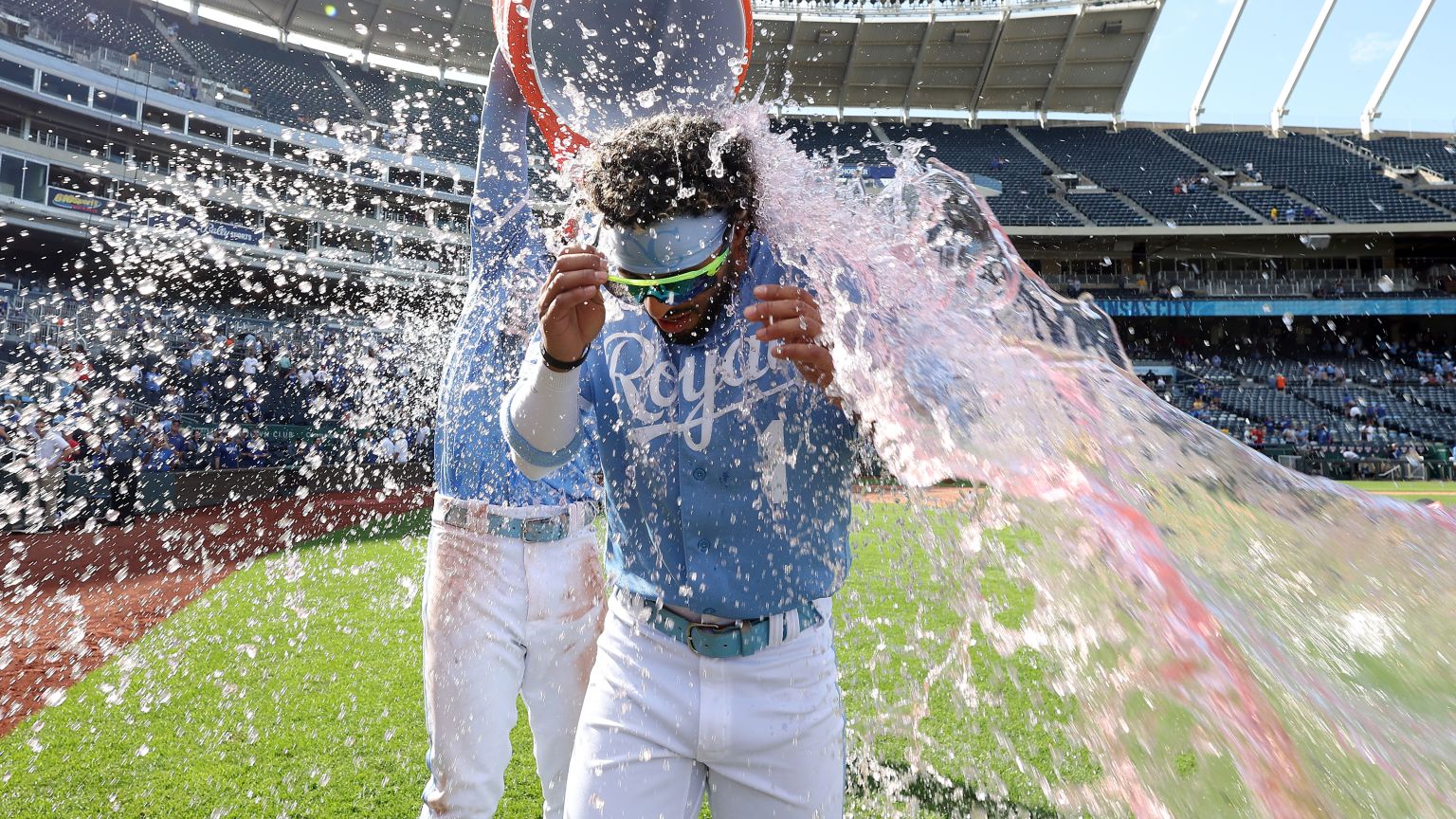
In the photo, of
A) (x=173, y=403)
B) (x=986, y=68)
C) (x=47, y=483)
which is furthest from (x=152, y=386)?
(x=986, y=68)

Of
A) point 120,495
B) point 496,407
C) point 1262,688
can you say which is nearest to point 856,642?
point 496,407

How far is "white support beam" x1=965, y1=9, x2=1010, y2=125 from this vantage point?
3647cm

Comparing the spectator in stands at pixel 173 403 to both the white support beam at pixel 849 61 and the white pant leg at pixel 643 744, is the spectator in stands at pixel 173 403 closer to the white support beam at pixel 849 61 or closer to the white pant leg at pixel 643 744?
the white pant leg at pixel 643 744

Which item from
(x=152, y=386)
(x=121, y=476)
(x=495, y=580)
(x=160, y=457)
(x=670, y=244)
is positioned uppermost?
(x=670, y=244)

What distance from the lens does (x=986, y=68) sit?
1544 inches

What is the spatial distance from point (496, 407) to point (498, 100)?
44.7 inches

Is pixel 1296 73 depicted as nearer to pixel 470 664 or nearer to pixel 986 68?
pixel 986 68

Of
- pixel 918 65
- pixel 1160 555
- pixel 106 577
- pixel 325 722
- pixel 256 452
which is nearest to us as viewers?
pixel 1160 555

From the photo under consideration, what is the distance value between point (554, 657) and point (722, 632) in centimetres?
116

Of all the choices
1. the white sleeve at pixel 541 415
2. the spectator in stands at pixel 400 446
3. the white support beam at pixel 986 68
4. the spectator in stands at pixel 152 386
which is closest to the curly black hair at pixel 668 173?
the white sleeve at pixel 541 415

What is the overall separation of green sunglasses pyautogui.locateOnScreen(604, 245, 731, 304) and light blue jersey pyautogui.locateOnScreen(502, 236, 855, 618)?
122 mm

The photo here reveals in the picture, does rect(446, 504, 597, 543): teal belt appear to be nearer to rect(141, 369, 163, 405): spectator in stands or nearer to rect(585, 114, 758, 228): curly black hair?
rect(585, 114, 758, 228): curly black hair

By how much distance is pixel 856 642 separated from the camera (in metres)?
6.66

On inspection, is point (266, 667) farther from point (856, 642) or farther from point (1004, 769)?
point (1004, 769)
